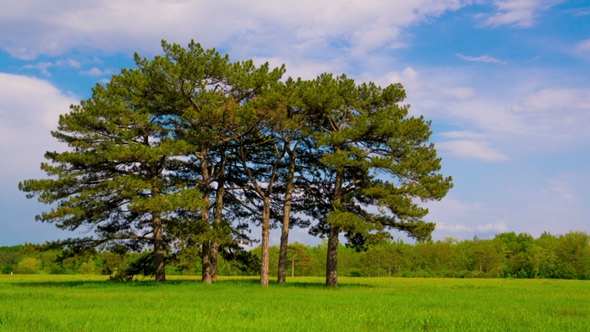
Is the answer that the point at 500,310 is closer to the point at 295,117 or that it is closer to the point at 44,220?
the point at 295,117

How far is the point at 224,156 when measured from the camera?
119 ft

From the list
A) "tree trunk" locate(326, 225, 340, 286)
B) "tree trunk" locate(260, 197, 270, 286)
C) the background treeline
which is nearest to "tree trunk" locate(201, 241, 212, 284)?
"tree trunk" locate(260, 197, 270, 286)

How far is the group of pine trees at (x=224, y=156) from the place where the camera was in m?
31.0

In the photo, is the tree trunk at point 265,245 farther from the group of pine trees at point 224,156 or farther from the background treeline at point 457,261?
the background treeline at point 457,261

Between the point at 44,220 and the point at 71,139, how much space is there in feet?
18.6

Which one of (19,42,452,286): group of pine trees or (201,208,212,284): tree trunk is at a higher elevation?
(19,42,452,286): group of pine trees

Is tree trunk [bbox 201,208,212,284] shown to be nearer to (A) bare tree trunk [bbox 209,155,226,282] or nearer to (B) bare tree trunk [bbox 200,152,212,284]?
(B) bare tree trunk [bbox 200,152,212,284]

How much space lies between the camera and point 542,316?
17125mm

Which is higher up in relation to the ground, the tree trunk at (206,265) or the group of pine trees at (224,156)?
the group of pine trees at (224,156)

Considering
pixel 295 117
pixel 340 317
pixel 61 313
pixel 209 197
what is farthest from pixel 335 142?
pixel 61 313

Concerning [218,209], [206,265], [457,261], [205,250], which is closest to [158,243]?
[205,250]

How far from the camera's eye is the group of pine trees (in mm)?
31000

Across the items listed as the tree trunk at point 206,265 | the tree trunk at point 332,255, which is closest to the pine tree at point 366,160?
the tree trunk at point 332,255

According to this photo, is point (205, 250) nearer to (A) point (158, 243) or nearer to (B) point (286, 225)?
(A) point (158, 243)
